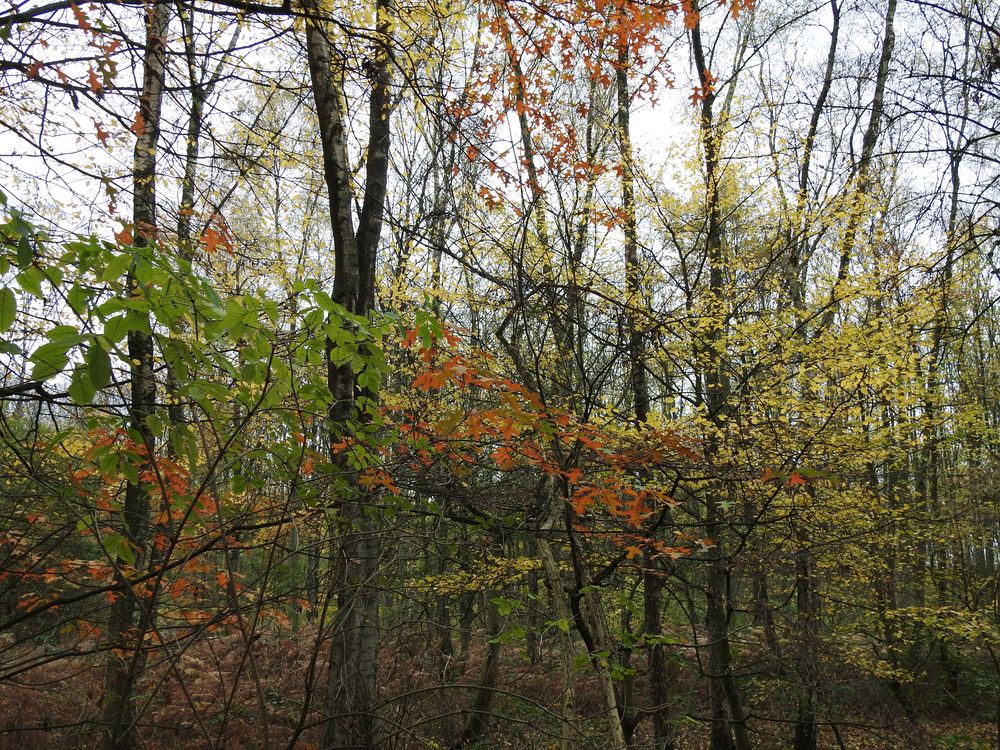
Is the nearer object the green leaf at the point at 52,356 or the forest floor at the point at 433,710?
the green leaf at the point at 52,356

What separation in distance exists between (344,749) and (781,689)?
10.7 meters

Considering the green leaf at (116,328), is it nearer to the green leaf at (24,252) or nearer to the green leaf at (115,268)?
the green leaf at (115,268)

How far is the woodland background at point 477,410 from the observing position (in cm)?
217

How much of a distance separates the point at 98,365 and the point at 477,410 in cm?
353

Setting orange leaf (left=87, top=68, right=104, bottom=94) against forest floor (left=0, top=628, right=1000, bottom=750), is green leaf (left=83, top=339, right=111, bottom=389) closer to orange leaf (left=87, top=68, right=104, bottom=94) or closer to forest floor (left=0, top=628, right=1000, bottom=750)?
orange leaf (left=87, top=68, right=104, bottom=94)

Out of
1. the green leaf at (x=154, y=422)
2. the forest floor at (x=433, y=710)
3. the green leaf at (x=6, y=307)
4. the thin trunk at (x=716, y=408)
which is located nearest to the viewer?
the green leaf at (x=6, y=307)

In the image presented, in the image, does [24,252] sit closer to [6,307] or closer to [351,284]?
[6,307]

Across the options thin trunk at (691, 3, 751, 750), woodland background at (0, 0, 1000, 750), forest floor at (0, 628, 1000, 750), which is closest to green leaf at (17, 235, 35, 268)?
woodland background at (0, 0, 1000, 750)

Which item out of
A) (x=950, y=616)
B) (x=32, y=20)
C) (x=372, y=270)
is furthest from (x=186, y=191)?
(x=950, y=616)

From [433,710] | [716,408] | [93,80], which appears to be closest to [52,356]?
[93,80]

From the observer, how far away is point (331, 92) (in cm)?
402

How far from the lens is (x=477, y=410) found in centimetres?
475

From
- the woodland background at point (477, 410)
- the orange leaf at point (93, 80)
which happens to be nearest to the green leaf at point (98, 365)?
the woodland background at point (477, 410)

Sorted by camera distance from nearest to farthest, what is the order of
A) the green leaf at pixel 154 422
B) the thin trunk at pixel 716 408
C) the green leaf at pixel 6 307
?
the green leaf at pixel 6 307 < the green leaf at pixel 154 422 < the thin trunk at pixel 716 408
